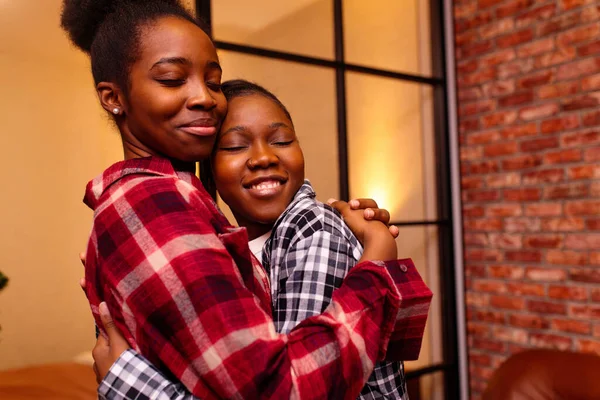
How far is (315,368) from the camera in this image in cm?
69

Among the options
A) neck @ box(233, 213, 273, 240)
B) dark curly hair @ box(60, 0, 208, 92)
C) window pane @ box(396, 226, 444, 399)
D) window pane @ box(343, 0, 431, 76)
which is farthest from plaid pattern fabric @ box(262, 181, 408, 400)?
window pane @ box(396, 226, 444, 399)

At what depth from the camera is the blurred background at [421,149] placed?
1.79 meters

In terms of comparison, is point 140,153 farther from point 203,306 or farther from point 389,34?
point 389,34

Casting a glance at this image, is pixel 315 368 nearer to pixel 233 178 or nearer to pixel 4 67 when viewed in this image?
pixel 233 178

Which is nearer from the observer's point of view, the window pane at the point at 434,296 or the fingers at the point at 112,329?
the fingers at the point at 112,329

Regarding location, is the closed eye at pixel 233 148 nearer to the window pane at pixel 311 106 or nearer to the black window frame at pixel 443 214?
the window pane at pixel 311 106

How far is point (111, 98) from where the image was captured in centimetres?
84

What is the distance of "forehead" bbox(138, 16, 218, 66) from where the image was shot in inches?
30.8

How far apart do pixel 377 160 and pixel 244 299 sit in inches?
88.3

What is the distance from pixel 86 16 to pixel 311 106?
1688 millimetres

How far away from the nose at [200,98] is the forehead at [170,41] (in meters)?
0.04

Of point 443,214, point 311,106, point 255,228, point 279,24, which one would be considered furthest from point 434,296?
point 255,228

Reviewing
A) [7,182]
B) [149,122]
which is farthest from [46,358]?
[149,122]

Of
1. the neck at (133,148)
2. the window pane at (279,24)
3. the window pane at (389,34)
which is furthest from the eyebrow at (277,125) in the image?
the window pane at (389,34)
